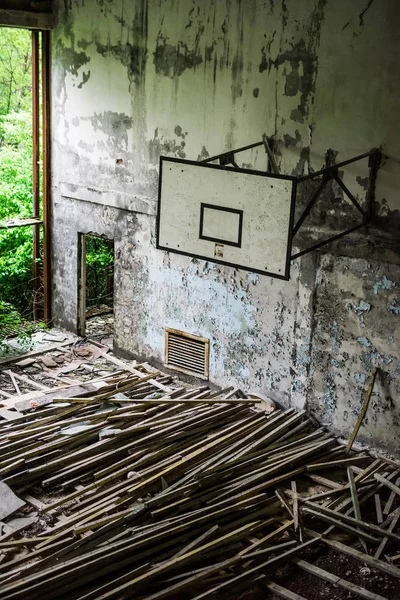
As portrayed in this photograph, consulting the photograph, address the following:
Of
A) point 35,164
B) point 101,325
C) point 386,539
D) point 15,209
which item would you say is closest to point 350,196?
point 386,539

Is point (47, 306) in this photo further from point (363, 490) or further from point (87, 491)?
point (363, 490)

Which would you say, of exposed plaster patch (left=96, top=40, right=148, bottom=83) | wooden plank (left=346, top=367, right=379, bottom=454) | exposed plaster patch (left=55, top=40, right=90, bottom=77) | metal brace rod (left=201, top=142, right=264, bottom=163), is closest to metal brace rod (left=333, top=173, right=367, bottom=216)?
metal brace rod (left=201, top=142, right=264, bottom=163)

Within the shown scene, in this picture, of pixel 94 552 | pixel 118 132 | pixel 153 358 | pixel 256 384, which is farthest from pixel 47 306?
pixel 94 552

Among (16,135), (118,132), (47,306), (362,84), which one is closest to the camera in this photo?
(362,84)

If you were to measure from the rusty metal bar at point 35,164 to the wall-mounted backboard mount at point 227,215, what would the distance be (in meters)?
3.97

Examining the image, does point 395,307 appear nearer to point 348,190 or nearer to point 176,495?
point 348,190

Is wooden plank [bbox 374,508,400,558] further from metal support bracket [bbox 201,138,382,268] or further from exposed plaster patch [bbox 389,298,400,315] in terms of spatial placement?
metal support bracket [bbox 201,138,382,268]

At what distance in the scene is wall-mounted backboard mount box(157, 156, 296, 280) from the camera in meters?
8.60

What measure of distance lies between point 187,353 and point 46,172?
159 inches

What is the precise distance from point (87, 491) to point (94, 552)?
127 centimetres

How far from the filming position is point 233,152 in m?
9.68

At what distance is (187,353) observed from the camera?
448 inches

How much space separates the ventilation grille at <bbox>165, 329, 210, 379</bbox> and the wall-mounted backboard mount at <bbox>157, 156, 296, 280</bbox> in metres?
2.04

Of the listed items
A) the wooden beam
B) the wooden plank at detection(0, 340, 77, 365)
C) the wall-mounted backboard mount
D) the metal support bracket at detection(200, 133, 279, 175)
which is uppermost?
the wooden beam
